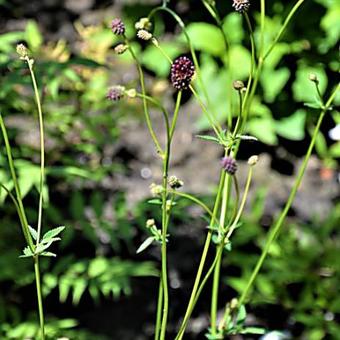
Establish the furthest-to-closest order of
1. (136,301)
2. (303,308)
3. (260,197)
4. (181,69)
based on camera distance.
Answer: (136,301) → (260,197) → (303,308) → (181,69)

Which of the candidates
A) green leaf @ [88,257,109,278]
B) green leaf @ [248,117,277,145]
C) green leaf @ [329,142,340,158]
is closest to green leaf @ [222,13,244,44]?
green leaf @ [248,117,277,145]

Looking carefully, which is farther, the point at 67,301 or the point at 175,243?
the point at 175,243

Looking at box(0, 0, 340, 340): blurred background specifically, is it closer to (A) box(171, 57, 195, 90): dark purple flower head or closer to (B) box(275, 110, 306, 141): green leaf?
(B) box(275, 110, 306, 141): green leaf

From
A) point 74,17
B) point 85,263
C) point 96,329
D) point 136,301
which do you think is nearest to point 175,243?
point 136,301

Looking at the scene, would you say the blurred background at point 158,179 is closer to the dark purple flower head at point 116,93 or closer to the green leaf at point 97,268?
the green leaf at point 97,268

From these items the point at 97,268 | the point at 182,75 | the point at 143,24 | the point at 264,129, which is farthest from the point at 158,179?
the point at 182,75

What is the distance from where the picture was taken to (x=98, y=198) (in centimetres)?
217

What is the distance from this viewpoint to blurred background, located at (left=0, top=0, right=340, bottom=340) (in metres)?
2.04

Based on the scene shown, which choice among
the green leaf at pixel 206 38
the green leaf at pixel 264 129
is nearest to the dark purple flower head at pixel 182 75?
the green leaf at pixel 206 38

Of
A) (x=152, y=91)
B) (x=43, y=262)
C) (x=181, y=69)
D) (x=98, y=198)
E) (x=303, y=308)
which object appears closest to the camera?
(x=181, y=69)

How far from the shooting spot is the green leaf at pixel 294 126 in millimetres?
2746

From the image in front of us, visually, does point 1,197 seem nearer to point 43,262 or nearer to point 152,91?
point 43,262

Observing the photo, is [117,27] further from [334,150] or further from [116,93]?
[334,150]

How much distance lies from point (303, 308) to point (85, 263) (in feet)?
2.23
